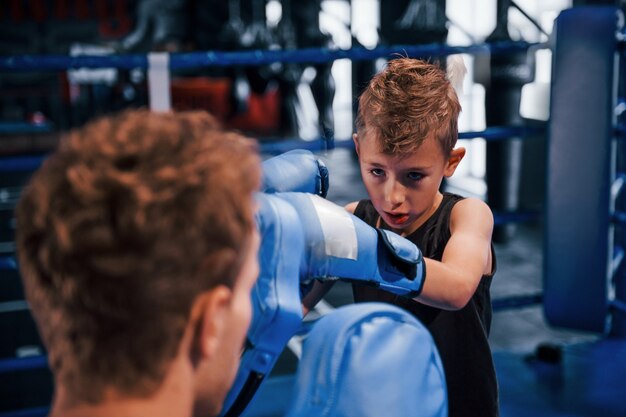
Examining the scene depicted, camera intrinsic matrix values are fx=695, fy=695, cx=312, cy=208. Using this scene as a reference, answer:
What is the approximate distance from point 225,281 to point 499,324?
260 centimetres

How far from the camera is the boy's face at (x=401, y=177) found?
3.33 ft

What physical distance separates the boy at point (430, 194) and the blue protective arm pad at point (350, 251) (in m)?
0.19

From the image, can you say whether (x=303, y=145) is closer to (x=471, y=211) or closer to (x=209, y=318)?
(x=471, y=211)

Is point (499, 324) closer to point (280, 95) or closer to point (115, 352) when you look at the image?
point (115, 352)

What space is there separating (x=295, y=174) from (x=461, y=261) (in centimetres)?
25

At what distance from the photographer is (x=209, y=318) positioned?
1.64 ft

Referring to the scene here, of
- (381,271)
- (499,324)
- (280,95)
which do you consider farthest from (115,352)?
(280,95)

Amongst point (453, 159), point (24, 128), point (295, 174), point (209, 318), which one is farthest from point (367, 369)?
point (24, 128)

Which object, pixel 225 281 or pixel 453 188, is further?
pixel 453 188

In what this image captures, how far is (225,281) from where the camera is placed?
0.52 m

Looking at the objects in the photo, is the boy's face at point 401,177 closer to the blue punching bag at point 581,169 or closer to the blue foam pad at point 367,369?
the blue foam pad at point 367,369

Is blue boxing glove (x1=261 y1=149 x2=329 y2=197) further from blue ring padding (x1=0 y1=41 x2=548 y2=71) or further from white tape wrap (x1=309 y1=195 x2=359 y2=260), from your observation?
blue ring padding (x1=0 y1=41 x2=548 y2=71)

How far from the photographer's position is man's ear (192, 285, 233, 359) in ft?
1.64

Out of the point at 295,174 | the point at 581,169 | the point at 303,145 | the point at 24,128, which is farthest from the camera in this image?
the point at 24,128
